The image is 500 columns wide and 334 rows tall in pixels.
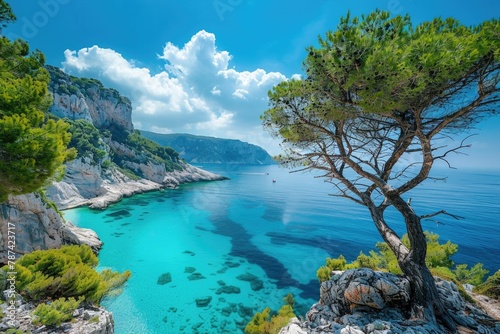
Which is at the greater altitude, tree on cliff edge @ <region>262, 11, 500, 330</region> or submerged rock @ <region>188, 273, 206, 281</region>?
tree on cliff edge @ <region>262, 11, 500, 330</region>

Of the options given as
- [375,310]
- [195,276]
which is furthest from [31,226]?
[375,310]

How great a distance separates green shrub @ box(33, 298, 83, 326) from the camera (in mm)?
5168

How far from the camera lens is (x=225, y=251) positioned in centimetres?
1872

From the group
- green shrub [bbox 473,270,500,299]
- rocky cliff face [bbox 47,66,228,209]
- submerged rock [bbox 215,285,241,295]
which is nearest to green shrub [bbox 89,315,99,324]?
submerged rock [bbox 215,285,241,295]

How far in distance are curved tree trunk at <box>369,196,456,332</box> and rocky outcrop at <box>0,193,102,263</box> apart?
717 inches

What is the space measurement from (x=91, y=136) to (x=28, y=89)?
45856mm

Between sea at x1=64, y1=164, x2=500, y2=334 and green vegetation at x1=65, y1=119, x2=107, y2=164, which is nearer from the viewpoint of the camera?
sea at x1=64, y1=164, x2=500, y2=334

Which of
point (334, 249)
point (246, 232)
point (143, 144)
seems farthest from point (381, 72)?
point (143, 144)

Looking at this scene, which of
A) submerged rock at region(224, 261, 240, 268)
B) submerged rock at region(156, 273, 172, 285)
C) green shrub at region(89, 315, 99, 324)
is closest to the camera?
green shrub at region(89, 315, 99, 324)

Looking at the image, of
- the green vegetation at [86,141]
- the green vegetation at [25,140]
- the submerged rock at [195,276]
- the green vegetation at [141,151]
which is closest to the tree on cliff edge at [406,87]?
the green vegetation at [25,140]

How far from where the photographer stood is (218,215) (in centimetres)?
3109

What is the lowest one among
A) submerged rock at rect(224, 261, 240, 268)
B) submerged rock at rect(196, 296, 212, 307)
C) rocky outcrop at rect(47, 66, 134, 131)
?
submerged rock at rect(224, 261, 240, 268)

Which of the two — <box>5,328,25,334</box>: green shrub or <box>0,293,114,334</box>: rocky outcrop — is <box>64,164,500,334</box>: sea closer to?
<box>0,293,114,334</box>: rocky outcrop

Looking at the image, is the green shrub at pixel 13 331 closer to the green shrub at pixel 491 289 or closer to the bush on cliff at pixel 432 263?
the bush on cliff at pixel 432 263
